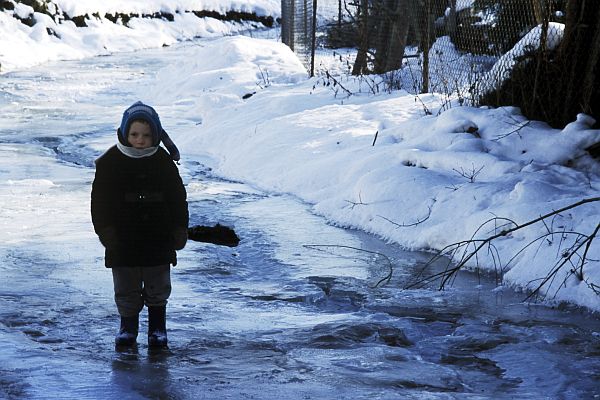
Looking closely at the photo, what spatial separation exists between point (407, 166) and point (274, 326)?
159 inches

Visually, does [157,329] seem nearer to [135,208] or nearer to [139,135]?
[135,208]

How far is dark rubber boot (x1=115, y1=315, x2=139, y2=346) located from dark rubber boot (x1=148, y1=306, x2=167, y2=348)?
3.5 inches

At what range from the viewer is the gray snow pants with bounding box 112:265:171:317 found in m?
5.10

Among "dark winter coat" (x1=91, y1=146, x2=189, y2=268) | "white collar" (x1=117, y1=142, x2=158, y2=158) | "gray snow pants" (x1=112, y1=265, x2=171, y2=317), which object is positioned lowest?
"gray snow pants" (x1=112, y1=265, x2=171, y2=317)

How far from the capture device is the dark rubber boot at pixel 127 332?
513cm

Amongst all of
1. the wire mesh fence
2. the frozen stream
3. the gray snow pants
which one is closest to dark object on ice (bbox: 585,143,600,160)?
the frozen stream

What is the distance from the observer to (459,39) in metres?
15.0

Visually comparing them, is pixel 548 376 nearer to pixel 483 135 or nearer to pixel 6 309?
pixel 6 309

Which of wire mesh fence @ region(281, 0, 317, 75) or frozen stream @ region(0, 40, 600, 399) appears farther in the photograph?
wire mesh fence @ region(281, 0, 317, 75)

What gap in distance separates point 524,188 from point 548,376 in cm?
323

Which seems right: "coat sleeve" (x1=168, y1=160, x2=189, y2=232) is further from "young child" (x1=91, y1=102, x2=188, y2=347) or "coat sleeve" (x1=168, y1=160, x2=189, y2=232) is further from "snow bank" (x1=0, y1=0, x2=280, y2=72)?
"snow bank" (x1=0, y1=0, x2=280, y2=72)

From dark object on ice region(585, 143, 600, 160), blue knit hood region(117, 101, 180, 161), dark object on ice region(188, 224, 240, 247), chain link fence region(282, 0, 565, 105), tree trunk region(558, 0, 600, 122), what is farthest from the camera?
chain link fence region(282, 0, 565, 105)

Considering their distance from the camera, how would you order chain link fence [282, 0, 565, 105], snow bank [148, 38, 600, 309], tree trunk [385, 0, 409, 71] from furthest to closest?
tree trunk [385, 0, 409, 71] < chain link fence [282, 0, 565, 105] < snow bank [148, 38, 600, 309]

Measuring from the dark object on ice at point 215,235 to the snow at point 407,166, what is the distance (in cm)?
120
